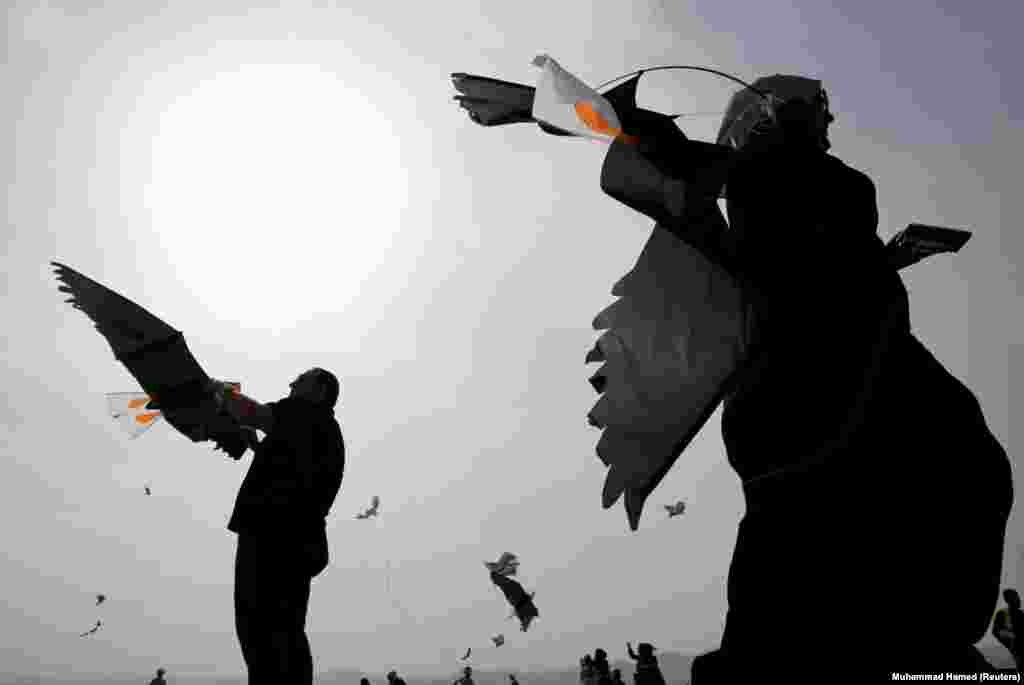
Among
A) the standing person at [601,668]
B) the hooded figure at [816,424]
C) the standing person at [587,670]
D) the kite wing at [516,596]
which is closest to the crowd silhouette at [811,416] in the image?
the hooded figure at [816,424]

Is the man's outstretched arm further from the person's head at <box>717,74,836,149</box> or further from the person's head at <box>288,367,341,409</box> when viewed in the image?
the person's head at <box>717,74,836,149</box>

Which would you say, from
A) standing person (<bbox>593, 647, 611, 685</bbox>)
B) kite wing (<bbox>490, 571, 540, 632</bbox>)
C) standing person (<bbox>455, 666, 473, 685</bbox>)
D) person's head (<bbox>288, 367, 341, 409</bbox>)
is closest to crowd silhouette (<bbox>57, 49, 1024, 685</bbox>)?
person's head (<bbox>288, 367, 341, 409</bbox>)

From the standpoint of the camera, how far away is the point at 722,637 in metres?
2.35

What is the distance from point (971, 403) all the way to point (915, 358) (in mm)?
226


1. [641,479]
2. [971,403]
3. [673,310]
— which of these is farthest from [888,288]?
[641,479]

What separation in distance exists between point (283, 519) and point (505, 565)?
11.9m

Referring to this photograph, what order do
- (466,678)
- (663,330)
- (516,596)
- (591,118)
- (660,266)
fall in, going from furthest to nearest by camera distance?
(466,678) → (516,596) → (660,266) → (663,330) → (591,118)

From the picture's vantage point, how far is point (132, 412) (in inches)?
221

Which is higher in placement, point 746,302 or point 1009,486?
point 746,302

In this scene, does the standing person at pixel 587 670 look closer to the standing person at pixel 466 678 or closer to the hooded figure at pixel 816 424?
the standing person at pixel 466 678

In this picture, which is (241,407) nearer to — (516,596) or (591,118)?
(591,118)

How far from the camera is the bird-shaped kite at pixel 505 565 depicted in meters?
15.1

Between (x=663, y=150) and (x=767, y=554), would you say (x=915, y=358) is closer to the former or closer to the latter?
(x=767, y=554)

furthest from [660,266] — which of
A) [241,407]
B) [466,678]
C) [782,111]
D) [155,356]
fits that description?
[466,678]
